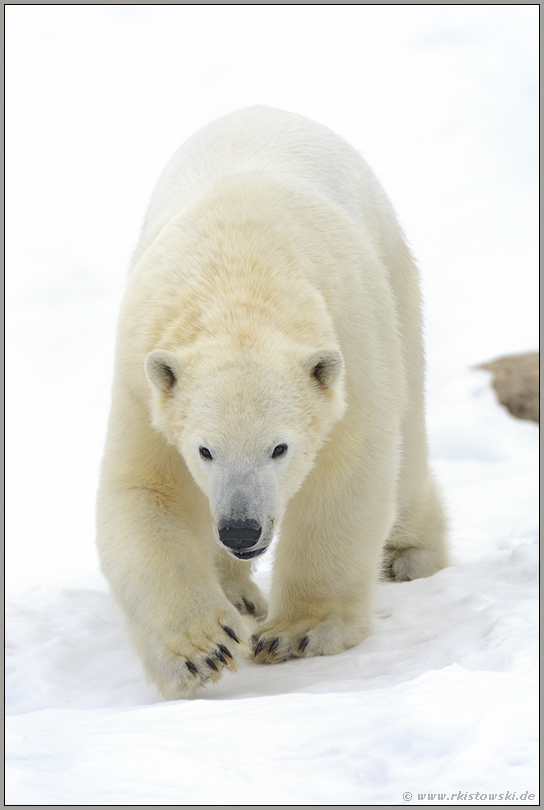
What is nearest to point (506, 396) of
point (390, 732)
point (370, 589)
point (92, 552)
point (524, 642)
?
point (92, 552)

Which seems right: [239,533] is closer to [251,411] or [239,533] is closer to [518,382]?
[251,411]

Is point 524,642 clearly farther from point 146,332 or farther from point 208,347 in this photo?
point 146,332

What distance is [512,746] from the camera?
8.32 ft

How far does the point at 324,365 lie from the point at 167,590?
3.52ft

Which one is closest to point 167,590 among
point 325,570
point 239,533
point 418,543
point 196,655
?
point 196,655

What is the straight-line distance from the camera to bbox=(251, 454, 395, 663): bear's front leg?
422 centimetres

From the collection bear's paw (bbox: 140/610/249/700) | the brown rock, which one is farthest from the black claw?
the brown rock

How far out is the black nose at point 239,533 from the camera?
3.30m

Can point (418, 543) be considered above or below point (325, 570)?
below

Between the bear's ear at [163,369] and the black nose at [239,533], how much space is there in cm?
62

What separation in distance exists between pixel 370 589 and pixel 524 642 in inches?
38.0

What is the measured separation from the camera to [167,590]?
384cm

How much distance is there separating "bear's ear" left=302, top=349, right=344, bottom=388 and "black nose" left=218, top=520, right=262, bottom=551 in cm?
62

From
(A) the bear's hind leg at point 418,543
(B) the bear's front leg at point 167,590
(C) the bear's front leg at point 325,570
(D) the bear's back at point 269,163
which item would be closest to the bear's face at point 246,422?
(B) the bear's front leg at point 167,590
